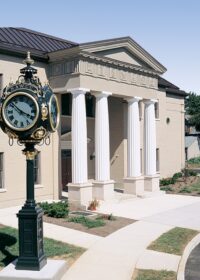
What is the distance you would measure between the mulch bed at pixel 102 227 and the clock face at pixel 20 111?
284 inches

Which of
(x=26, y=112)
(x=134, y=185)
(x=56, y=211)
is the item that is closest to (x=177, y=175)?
(x=134, y=185)

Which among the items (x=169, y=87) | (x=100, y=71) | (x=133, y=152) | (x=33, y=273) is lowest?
(x=33, y=273)

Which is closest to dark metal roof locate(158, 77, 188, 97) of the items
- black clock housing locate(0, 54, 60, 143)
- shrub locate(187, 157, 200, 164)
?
black clock housing locate(0, 54, 60, 143)

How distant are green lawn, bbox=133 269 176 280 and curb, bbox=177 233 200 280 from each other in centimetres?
19

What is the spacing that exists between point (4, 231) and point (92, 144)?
1324 cm

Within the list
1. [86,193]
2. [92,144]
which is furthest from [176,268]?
[92,144]

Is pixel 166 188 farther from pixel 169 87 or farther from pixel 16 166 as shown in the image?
pixel 16 166

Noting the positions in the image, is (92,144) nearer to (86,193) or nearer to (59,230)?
(86,193)

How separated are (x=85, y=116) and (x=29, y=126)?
1310cm

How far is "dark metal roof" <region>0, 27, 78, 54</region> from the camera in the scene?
21559 millimetres

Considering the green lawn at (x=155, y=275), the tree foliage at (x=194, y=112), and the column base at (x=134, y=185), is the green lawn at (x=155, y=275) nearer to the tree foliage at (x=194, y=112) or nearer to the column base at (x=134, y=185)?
the column base at (x=134, y=185)

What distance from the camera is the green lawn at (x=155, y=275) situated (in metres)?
10.2

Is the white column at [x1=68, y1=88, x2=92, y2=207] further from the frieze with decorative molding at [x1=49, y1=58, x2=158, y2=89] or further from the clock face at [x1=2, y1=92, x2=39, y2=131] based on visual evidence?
the clock face at [x1=2, y1=92, x2=39, y2=131]

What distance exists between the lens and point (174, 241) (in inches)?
554
